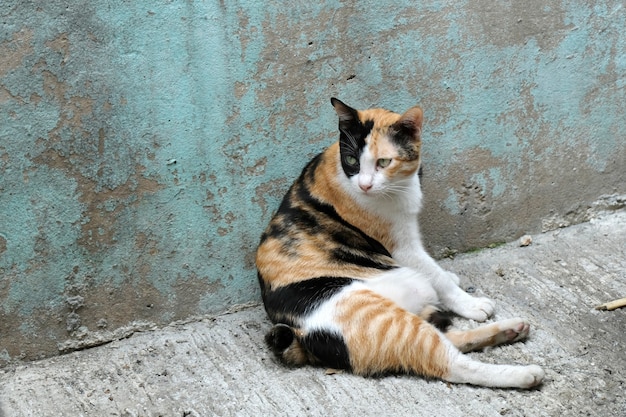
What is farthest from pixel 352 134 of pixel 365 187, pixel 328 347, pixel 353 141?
pixel 328 347

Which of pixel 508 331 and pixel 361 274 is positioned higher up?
pixel 361 274

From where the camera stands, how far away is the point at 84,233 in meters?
3.51

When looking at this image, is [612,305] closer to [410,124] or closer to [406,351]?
[406,351]

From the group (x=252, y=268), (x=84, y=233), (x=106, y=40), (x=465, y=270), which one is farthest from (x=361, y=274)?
(x=106, y=40)

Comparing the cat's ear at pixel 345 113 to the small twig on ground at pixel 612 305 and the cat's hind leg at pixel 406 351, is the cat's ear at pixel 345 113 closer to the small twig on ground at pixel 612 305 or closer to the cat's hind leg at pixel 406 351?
the cat's hind leg at pixel 406 351

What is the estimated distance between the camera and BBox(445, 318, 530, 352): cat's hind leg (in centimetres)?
345

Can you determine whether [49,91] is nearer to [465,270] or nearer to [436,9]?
[436,9]

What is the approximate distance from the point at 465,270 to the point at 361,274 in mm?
969

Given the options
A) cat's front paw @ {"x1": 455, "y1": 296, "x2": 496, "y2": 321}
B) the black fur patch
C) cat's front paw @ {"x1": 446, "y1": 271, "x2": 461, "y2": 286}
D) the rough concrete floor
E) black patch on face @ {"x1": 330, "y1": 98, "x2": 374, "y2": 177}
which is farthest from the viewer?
cat's front paw @ {"x1": 446, "y1": 271, "x2": 461, "y2": 286}

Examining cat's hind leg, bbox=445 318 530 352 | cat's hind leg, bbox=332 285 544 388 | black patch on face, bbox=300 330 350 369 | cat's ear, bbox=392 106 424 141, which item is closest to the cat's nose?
cat's ear, bbox=392 106 424 141

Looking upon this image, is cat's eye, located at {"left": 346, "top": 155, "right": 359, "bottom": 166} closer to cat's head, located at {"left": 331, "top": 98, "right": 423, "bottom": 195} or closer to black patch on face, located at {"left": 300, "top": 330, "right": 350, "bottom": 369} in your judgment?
cat's head, located at {"left": 331, "top": 98, "right": 423, "bottom": 195}

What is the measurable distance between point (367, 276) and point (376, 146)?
61cm

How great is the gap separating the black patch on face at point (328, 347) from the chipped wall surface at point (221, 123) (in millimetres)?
740

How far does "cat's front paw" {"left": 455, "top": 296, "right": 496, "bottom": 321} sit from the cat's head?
2.48 ft
